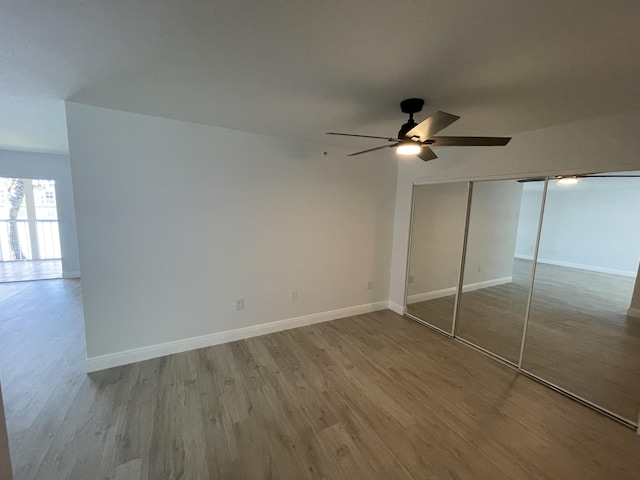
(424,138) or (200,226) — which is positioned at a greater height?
(424,138)

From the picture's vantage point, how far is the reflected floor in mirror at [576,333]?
8.27 feet

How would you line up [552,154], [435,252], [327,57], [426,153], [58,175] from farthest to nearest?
[58,175]
[435,252]
[552,154]
[426,153]
[327,57]

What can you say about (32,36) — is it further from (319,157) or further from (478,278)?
(478,278)

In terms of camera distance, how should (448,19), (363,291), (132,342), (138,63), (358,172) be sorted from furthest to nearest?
1. (363,291)
2. (358,172)
3. (132,342)
4. (138,63)
5. (448,19)

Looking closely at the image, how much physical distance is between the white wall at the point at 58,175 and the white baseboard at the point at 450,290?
6655mm

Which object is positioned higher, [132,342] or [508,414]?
[132,342]

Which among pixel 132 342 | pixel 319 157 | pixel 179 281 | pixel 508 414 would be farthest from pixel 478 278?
pixel 132 342

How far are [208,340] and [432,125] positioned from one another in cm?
314

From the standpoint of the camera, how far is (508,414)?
219cm

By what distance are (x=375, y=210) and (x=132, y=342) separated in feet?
11.3

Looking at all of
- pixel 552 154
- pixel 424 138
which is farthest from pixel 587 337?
pixel 424 138

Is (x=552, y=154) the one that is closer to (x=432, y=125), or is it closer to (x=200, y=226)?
(x=432, y=125)

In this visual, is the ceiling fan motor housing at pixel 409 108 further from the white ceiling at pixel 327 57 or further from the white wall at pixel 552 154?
the white wall at pixel 552 154

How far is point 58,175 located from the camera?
543 centimetres
